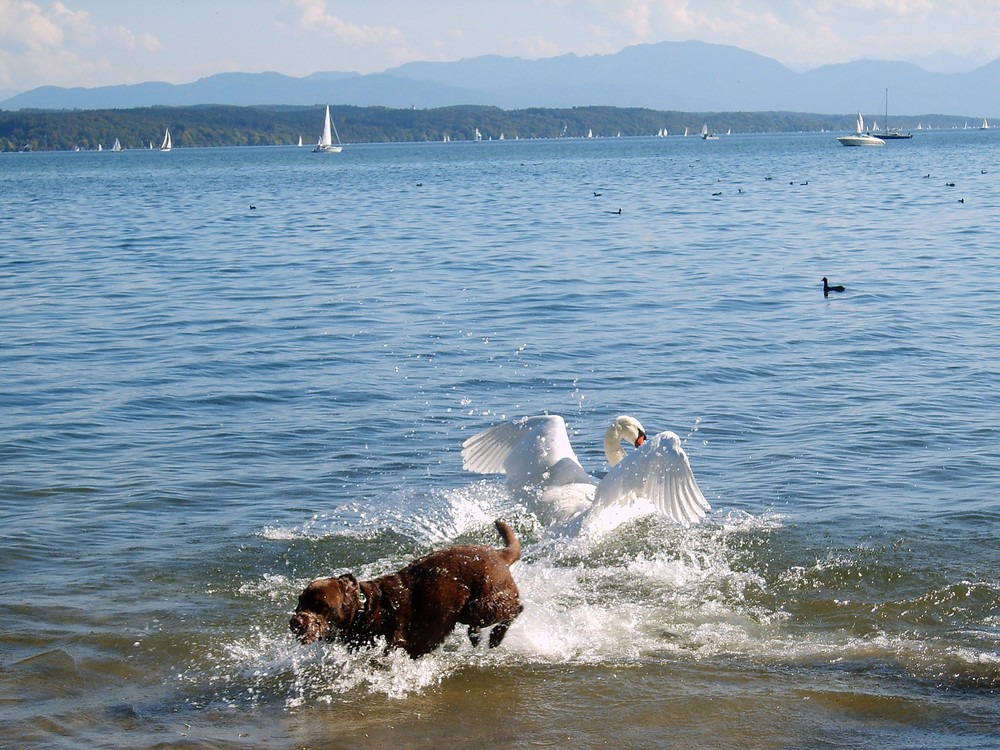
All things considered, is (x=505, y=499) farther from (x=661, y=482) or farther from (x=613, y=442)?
(x=661, y=482)

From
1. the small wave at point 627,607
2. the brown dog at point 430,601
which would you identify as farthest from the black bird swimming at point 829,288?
the brown dog at point 430,601

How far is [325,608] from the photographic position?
5.68 meters

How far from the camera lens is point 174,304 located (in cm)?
2003

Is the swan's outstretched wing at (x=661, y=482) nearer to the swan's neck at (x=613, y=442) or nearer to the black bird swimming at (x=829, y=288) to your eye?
the swan's neck at (x=613, y=442)

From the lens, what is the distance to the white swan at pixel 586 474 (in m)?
8.02

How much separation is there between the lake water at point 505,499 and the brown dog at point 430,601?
247 millimetres

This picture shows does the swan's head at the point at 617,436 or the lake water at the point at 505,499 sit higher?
the swan's head at the point at 617,436

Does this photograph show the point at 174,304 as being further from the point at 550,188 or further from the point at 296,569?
the point at 550,188

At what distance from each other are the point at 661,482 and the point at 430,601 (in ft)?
7.92

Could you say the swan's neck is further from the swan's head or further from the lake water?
the lake water

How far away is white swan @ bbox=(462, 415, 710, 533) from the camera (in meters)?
8.02

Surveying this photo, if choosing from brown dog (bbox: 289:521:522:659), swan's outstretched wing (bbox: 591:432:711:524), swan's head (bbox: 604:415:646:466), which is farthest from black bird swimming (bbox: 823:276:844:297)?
brown dog (bbox: 289:521:522:659)

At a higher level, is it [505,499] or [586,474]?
[586,474]

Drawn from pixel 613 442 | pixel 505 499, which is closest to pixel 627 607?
pixel 505 499
